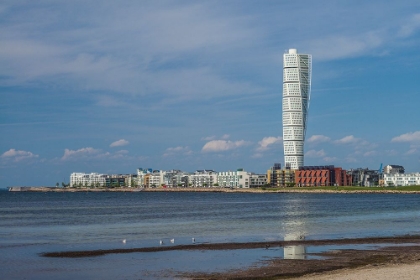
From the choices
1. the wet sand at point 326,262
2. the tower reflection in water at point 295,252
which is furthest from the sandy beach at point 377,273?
the tower reflection in water at point 295,252

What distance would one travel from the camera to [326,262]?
28859 mm

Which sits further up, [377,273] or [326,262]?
[377,273]

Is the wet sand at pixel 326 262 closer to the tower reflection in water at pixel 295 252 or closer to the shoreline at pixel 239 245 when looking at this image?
the shoreline at pixel 239 245

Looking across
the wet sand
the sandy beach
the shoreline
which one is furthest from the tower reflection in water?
A: the sandy beach

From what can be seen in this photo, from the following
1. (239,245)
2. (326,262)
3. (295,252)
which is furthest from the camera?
(239,245)

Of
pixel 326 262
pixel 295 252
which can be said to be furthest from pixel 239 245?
pixel 326 262

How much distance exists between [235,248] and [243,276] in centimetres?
999

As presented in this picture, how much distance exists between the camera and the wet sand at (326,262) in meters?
25.2

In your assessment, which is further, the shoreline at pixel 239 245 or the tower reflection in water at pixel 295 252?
the shoreline at pixel 239 245

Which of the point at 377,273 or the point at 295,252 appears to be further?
the point at 295,252

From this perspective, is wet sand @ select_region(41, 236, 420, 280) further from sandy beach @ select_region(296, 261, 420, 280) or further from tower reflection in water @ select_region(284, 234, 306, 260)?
tower reflection in water @ select_region(284, 234, 306, 260)

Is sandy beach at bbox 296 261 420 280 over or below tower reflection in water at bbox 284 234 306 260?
over

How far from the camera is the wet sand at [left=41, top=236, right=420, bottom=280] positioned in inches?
991

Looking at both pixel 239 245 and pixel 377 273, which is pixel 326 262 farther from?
pixel 239 245
